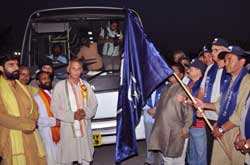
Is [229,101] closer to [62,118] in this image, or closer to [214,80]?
[214,80]

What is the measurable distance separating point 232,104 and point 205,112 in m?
0.96

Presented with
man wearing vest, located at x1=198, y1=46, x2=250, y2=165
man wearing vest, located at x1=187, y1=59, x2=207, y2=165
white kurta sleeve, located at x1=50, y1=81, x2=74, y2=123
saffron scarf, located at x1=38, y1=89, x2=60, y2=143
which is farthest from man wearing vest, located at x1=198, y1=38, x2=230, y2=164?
saffron scarf, located at x1=38, y1=89, x2=60, y2=143

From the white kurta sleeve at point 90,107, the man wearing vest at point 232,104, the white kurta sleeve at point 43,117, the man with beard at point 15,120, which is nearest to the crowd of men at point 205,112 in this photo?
the man wearing vest at point 232,104

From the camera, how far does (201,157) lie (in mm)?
6461

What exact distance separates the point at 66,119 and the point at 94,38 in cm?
226

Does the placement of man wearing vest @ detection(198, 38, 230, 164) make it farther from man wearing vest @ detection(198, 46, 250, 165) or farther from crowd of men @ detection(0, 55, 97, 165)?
crowd of men @ detection(0, 55, 97, 165)

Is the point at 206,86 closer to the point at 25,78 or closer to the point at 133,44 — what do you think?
the point at 133,44

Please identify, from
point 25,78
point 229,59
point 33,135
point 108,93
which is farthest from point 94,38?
point 229,59

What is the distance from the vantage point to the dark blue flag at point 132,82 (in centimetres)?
555

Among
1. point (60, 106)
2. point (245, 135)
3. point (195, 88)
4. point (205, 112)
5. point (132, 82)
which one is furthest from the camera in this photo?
point (195, 88)

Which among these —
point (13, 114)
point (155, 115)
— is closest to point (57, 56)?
point (155, 115)

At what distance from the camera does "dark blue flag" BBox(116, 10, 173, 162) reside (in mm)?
5547

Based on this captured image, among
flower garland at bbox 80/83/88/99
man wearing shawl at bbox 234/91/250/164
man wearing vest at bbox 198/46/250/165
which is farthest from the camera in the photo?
flower garland at bbox 80/83/88/99

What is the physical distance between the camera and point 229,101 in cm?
522
